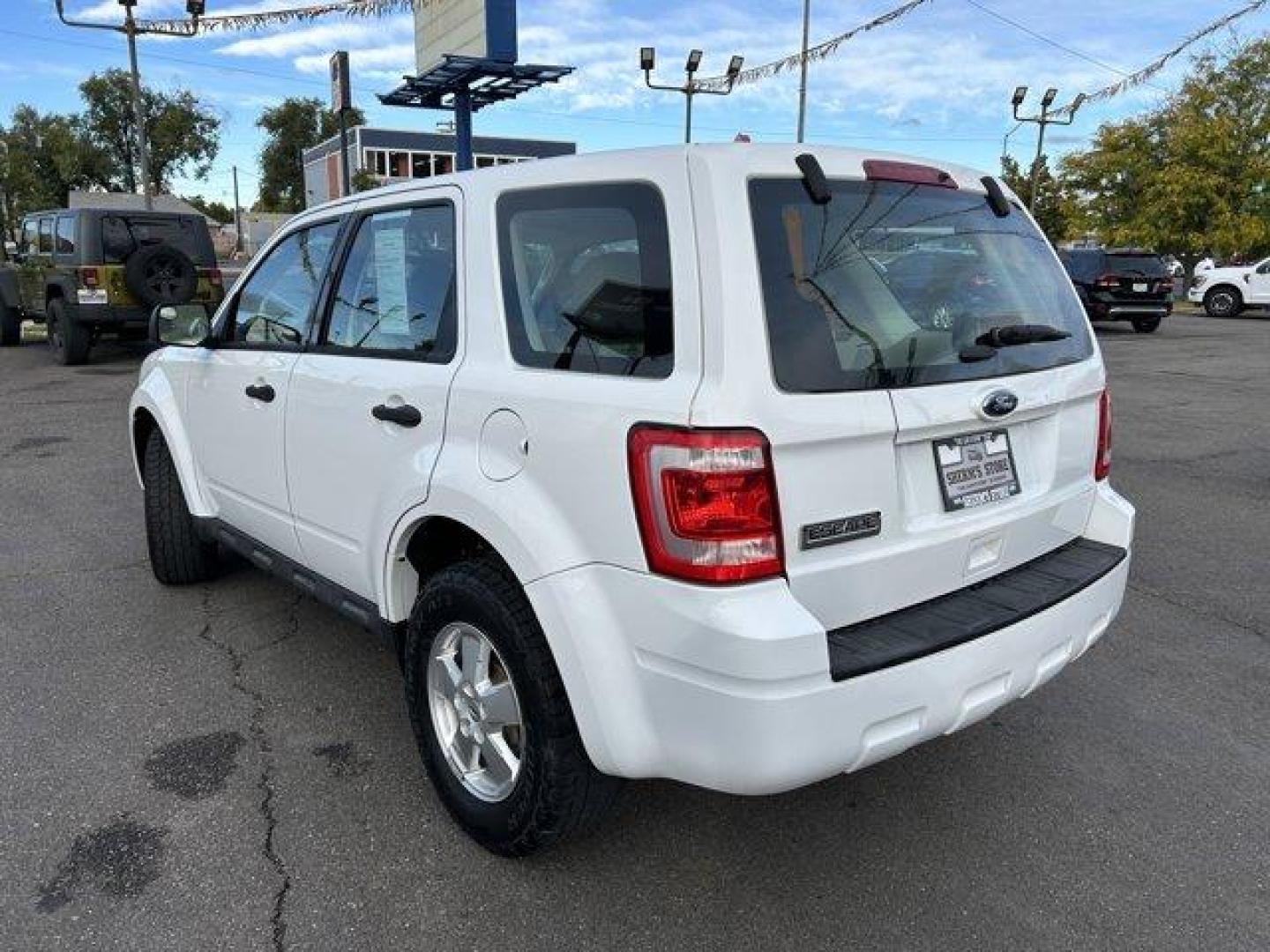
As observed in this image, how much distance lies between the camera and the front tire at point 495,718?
2.29 metres

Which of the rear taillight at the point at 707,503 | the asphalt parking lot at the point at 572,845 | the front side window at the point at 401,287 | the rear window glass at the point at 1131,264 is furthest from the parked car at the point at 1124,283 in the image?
the rear taillight at the point at 707,503

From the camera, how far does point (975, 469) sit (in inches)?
94.9

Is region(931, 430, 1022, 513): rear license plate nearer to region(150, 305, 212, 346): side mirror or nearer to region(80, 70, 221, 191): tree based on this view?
region(150, 305, 212, 346): side mirror

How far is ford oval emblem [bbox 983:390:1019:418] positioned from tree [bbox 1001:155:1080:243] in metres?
35.7

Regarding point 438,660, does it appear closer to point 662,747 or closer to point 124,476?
point 662,747

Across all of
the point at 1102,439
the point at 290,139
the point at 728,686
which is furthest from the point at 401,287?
the point at 290,139

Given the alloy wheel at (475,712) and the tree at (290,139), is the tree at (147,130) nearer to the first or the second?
the tree at (290,139)

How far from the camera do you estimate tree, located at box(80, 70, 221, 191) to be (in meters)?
57.6

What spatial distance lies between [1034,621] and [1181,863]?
83 cm

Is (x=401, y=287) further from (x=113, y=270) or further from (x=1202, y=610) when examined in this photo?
(x=113, y=270)

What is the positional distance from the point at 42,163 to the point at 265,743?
68325mm

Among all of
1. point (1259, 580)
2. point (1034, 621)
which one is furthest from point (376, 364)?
point (1259, 580)

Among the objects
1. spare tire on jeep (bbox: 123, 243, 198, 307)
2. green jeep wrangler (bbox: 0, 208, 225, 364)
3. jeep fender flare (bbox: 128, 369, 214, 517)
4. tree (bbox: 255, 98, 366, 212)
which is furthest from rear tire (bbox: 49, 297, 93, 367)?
tree (bbox: 255, 98, 366, 212)

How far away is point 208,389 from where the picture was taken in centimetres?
384
